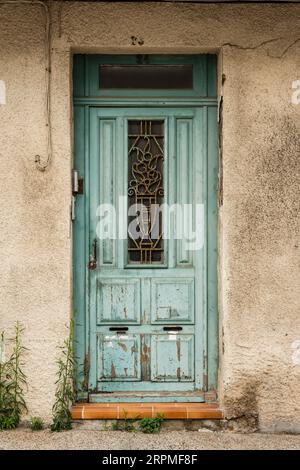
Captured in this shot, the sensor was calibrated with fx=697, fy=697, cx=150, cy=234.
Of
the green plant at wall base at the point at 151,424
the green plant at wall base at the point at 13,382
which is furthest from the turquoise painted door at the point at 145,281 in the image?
the green plant at wall base at the point at 13,382

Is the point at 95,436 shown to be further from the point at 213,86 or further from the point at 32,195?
the point at 213,86

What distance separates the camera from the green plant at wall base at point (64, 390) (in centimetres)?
538

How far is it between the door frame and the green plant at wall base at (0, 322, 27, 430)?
0.48m

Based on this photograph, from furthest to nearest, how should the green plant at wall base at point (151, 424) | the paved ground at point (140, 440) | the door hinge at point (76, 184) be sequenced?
1. the door hinge at point (76, 184)
2. the green plant at wall base at point (151, 424)
3. the paved ground at point (140, 440)

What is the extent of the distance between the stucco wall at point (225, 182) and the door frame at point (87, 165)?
0.79ft

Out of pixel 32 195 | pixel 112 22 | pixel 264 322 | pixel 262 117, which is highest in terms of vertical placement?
pixel 112 22

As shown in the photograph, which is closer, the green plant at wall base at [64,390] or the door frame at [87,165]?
Answer: the green plant at wall base at [64,390]

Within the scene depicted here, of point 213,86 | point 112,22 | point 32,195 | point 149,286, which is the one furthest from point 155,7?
point 149,286

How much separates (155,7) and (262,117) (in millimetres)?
1194

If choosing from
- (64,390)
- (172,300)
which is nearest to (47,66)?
(172,300)

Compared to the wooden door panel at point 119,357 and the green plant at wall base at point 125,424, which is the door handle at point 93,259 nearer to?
the wooden door panel at point 119,357
